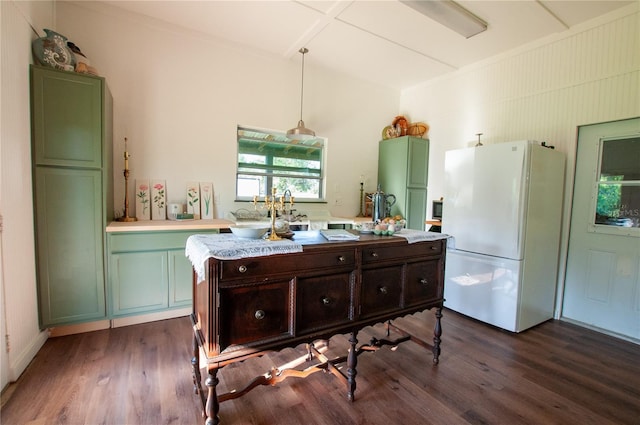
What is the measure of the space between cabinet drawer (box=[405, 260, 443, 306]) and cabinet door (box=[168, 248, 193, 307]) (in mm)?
2104

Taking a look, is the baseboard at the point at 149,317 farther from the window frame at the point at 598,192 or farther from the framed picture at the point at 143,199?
the window frame at the point at 598,192

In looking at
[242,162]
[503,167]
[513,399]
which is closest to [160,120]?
[242,162]

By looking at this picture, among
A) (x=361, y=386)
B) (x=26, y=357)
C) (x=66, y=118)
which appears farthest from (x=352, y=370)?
(x=66, y=118)

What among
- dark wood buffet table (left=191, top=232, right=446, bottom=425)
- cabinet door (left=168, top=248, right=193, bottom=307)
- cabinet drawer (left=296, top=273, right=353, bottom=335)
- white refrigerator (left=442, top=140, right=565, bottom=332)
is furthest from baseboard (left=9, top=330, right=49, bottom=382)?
white refrigerator (left=442, top=140, right=565, bottom=332)

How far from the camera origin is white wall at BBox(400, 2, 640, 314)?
9.02ft

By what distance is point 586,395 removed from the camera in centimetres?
191

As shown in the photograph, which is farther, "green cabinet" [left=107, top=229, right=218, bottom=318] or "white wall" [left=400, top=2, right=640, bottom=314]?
"white wall" [left=400, top=2, right=640, bottom=314]

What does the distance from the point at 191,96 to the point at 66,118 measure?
133 centimetres

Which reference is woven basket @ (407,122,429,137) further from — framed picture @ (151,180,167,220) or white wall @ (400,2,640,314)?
framed picture @ (151,180,167,220)

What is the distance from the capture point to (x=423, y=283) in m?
2.07

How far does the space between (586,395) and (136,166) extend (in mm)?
4302

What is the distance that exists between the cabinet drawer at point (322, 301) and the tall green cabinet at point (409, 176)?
2931 millimetres

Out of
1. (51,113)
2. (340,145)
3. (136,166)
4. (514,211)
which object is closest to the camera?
(51,113)

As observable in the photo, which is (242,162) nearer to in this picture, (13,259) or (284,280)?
(13,259)
